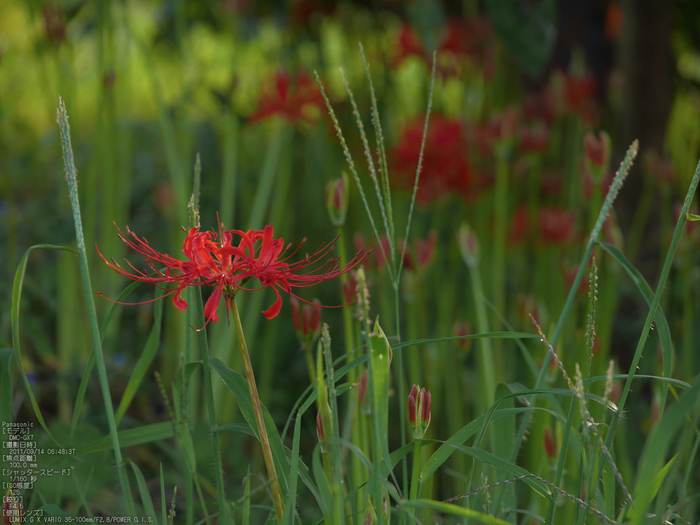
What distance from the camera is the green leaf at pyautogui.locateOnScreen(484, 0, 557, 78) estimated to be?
1.07 metres

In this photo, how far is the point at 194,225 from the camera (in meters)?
0.40

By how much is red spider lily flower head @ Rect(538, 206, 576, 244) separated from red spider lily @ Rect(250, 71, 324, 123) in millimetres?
522

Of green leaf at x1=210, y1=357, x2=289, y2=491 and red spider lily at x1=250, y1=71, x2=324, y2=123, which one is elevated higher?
red spider lily at x1=250, y1=71, x2=324, y2=123

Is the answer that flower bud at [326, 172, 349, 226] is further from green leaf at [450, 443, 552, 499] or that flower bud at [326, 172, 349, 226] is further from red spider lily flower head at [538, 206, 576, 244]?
red spider lily flower head at [538, 206, 576, 244]

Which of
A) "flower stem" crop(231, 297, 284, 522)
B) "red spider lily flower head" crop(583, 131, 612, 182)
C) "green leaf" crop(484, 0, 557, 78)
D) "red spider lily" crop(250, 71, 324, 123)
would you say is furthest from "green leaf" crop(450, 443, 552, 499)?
"red spider lily" crop(250, 71, 324, 123)

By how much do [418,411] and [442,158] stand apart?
3.02 feet

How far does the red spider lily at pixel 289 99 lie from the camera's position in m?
1.25

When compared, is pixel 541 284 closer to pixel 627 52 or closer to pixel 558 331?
pixel 627 52

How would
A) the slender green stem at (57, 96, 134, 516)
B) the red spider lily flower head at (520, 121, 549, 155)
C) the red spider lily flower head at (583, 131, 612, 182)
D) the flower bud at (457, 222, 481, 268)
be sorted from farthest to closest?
the red spider lily flower head at (520, 121, 549, 155) < the flower bud at (457, 222, 481, 268) < the red spider lily flower head at (583, 131, 612, 182) < the slender green stem at (57, 96, 134, 516)

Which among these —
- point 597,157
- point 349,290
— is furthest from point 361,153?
point 349,290

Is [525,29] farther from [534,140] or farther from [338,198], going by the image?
[338,198]

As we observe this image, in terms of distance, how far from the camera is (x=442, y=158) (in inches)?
50.6

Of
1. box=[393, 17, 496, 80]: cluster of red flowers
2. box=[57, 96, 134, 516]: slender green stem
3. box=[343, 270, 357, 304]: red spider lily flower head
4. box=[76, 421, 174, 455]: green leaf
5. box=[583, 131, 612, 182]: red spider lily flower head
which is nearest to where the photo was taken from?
box=[57, 96, 134, 516]: slender green stem

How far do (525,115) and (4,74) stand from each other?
1344 millimetres
